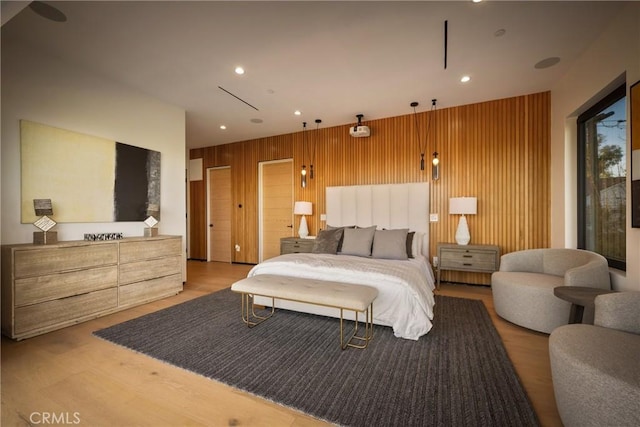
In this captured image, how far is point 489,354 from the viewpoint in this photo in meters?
2.06

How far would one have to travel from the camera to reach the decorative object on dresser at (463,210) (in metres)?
3.77

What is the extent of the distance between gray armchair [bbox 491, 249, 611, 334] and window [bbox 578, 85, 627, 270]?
315 millimetres

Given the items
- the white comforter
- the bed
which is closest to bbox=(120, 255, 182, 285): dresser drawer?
the bed

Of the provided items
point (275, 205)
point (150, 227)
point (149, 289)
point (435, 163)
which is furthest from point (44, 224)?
point (435, 163)

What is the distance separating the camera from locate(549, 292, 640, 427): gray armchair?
1029mm

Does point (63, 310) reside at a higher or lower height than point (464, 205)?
lower

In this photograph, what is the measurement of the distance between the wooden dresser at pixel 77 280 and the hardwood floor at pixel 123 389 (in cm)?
22

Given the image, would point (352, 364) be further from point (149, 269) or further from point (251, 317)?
point (149, 269)

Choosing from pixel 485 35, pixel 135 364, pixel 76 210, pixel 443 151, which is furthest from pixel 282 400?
pixel 443 151

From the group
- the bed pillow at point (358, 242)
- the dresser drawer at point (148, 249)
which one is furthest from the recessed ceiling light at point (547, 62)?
the dresser drawer at point (148, 249)

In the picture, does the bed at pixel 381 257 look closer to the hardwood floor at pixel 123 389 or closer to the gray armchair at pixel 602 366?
the hardwood floor at pixel 123 389

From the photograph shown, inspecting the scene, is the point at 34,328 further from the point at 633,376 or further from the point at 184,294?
the point at 633,376

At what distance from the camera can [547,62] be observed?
2881mm

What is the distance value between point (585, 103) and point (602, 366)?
9.62 feet
